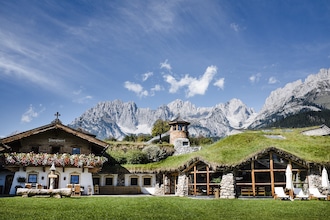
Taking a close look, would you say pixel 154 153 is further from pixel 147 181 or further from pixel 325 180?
pixel 325 180

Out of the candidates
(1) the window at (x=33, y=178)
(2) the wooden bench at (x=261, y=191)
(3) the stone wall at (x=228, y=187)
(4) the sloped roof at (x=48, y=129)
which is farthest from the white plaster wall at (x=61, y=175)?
(2) the wooden bench at (x=261, y=191)

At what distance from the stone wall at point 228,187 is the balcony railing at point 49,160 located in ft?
35.7

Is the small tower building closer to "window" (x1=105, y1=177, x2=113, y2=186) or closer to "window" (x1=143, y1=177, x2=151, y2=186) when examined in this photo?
"window" (x1=143, y1=177, x2=151, y2=186)

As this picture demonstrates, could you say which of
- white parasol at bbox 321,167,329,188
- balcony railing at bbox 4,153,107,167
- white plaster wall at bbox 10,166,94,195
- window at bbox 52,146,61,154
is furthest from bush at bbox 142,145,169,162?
white parasol at bbox 321,167,329,188

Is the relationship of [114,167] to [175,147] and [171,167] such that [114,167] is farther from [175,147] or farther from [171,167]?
[175,147]

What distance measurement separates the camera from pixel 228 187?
23688mm

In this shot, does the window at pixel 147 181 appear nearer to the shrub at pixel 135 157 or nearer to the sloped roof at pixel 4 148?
the shrub at pixel 135 157

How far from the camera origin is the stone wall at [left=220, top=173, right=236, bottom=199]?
2345cm

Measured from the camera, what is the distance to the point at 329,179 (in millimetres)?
23766

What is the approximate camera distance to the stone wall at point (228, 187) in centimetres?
2345

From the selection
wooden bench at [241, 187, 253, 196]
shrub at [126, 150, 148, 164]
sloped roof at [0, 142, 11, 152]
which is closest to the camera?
wooden bench at [241, 187, 253, 196]

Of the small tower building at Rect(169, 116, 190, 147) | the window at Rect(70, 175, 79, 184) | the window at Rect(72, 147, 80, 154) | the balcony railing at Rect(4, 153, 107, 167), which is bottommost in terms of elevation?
the window at Rect(70, 175, 79, 184)

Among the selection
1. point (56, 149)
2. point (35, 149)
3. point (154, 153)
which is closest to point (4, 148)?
point (35, 149)

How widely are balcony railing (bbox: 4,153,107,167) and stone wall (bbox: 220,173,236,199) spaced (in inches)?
429
